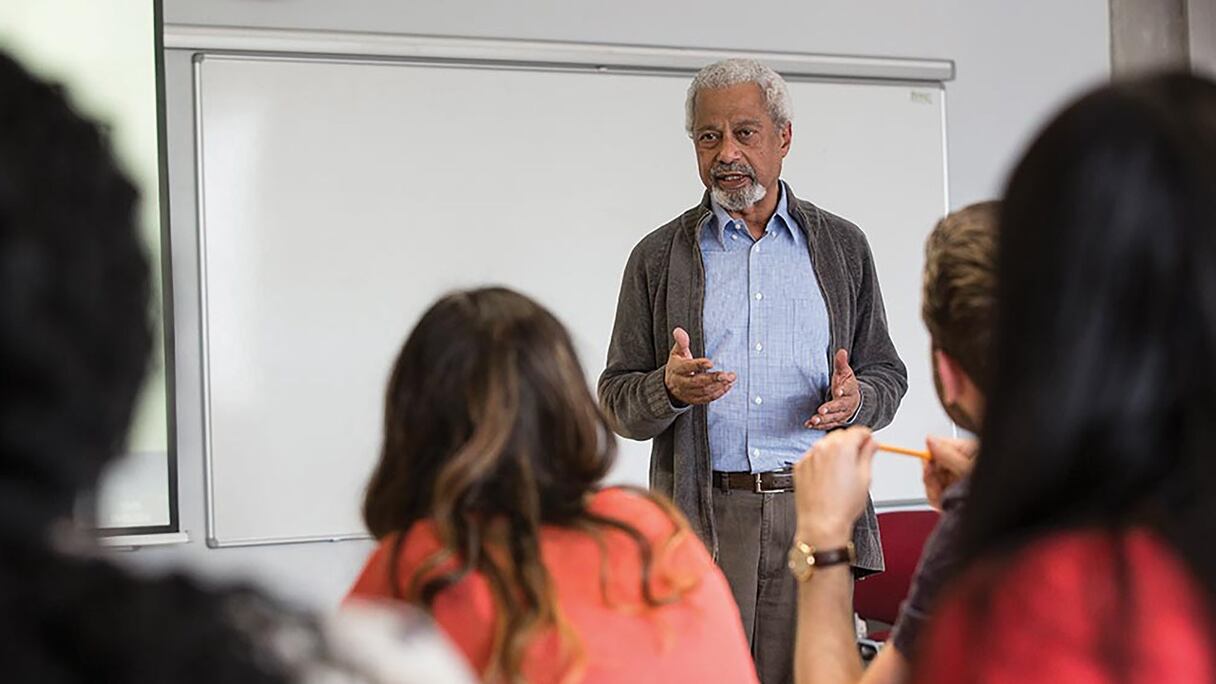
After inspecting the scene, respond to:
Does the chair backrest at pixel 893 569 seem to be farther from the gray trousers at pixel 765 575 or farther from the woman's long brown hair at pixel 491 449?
the woman's long brown hair at pixel 491 449

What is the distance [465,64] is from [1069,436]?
133 inches

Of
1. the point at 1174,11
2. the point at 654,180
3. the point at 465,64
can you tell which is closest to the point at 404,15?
the point at 465,64

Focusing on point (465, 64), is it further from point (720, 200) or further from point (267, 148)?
point (720, 200)

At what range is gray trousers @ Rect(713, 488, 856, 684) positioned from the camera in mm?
2916

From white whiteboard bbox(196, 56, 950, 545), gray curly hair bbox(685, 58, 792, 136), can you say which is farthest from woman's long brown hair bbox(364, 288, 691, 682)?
white whiteboard bbox(196, 56, 950, 545)

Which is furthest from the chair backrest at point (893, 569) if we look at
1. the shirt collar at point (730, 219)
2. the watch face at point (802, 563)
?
the watch face at point (802, 563)

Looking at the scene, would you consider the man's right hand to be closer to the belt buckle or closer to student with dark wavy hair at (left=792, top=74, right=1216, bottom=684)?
the belt buckle

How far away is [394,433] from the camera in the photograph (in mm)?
1581

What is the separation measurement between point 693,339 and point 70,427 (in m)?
2.41

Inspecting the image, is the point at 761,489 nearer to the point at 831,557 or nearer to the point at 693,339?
the point at 693,339

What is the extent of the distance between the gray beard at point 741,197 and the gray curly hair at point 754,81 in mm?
194

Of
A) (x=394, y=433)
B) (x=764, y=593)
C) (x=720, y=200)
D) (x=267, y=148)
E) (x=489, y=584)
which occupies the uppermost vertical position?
(x=267, y=148)

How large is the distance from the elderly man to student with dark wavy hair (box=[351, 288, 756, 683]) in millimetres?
1276

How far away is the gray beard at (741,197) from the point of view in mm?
3096
